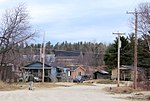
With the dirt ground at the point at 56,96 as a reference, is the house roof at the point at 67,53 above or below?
above

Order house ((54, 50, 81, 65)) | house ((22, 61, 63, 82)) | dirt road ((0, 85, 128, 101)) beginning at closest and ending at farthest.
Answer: dirt road ((0, 85, 128, 101)) → house ((22, 61, 63, 82)) → house ((54, 50, 81, 65))

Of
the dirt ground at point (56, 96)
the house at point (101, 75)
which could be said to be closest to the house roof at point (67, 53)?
the house at point (101, 75)

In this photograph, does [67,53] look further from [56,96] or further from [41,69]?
[56,96]

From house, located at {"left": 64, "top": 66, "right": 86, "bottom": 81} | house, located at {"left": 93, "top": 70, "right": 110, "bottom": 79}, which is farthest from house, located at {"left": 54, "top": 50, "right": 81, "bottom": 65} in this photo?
house, located at {"left": 93, "top": 70, "right": 110, "bottom": 79}

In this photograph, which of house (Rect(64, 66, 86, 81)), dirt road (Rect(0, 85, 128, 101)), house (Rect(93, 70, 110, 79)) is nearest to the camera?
dirt road (Rect(0, 85, 128, 101))

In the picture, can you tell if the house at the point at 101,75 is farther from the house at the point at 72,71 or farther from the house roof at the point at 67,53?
the house roof at the point at 67,53

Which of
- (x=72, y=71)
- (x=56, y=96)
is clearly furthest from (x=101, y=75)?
(x=56, y=96)

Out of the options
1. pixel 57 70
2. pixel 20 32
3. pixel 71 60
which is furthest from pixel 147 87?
pixel 71 60

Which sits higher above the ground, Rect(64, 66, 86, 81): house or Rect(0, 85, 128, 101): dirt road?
Rect(64, 66, 86, 81): house

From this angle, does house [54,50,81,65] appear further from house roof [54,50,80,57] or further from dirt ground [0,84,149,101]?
dirt ground [0,84,149,101]

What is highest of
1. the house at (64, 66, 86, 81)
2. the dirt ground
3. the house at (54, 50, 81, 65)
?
the house at (54, 50, 81, 65)

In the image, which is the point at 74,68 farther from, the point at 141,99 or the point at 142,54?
the point at 141,99

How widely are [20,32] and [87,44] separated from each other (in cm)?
12473

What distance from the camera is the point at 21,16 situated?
64.2 m
